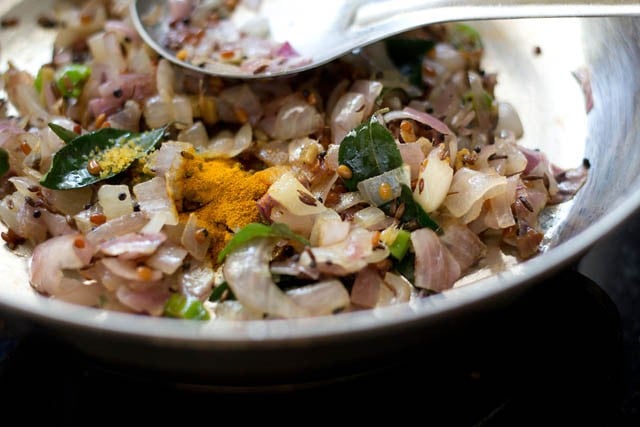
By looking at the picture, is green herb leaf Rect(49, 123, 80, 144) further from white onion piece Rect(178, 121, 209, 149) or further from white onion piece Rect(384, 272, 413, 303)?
white onion piece Rect(384, 272, 413, 303)

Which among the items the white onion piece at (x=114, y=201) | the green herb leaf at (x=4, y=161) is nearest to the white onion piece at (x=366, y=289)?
the white onion piece at (x=114, y=201)

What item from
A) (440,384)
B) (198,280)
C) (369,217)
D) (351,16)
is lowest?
(440,384)

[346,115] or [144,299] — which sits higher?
[346,115]

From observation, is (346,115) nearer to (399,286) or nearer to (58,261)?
(399,286)

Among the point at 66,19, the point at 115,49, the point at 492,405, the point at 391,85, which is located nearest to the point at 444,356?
the point at 492,405

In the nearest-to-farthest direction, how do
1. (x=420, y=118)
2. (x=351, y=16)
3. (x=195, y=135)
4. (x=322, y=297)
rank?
1. (x=322, y=297)
2. (x=420, y=118)
3. (x=195, y=135)
4. (x=351, y=16)

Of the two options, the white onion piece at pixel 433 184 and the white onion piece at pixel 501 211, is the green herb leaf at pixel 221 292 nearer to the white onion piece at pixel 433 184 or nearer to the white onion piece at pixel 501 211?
the white onion piece at pixel 433 184

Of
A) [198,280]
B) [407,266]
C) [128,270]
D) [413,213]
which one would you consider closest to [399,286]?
[407,266]
